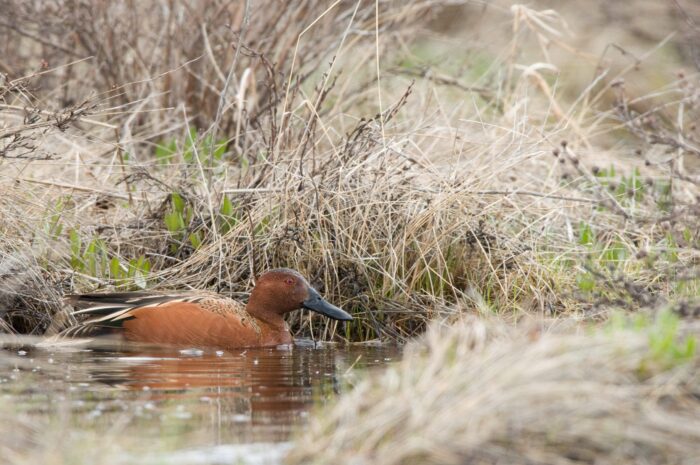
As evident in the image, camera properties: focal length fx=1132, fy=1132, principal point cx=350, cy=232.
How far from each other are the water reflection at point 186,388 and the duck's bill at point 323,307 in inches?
7.4

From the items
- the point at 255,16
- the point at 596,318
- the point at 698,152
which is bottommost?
the point at 596,318

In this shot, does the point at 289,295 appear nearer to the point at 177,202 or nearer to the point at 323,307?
the point at 323,307

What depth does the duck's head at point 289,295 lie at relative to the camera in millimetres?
6504

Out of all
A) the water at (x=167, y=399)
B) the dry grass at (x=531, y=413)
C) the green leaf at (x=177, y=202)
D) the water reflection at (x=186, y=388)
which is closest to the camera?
the dry grass at (x=531, y=413)

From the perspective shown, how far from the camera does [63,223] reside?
6965mm

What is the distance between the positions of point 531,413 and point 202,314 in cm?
313

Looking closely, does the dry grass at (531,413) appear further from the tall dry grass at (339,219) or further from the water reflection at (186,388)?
the tall dry grass at (339,219)

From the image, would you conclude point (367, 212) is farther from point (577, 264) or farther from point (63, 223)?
point (63, 223)

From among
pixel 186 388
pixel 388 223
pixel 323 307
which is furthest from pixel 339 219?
pixel 186 388

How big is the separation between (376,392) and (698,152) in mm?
1999

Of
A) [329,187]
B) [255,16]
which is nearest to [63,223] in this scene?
[329,187]

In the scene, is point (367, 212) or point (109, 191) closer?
point (367, 212)

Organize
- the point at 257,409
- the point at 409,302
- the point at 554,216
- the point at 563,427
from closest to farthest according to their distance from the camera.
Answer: the point at 563,427, the point at 257,409, the point at 409,302, the point at 554,216

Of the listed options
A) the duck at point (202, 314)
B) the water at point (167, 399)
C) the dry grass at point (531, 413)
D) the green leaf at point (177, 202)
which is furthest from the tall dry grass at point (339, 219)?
the dry grass at point (531, 413)
